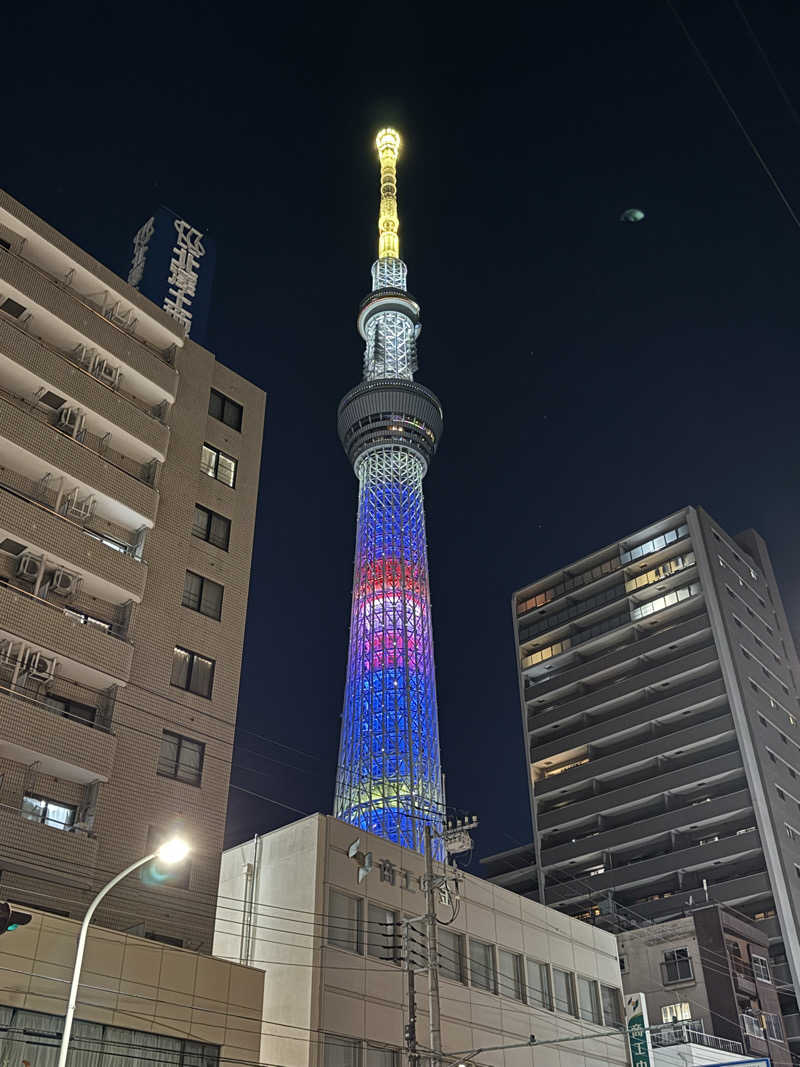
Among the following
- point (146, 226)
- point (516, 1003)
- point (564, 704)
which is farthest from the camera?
point (564, 704)

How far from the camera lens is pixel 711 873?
84875mm

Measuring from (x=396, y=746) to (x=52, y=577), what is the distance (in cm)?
4902

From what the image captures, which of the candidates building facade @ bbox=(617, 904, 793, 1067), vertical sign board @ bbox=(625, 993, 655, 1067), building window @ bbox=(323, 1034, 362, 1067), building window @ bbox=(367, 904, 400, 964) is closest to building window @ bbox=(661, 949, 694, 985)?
building facade @ bbox=(617, 904, 793, 1067)

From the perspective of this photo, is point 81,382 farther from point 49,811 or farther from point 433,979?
point 433,979

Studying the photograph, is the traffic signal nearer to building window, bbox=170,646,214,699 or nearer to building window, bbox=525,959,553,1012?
building window, bbox=170,646,214,699

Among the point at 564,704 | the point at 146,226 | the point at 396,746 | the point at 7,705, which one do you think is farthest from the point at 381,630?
the point at 7,705

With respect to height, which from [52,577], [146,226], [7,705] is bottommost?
[7,705]

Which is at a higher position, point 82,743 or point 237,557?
point 237,557

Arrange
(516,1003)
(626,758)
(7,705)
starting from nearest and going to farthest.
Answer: (7,705) < (516,1003) < (626,758)

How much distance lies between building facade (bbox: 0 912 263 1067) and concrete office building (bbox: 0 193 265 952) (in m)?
2.98

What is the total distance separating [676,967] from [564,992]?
2362cm

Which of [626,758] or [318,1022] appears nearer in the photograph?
[318,1022]

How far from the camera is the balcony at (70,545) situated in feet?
115

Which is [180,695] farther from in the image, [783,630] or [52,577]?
[783,630]
